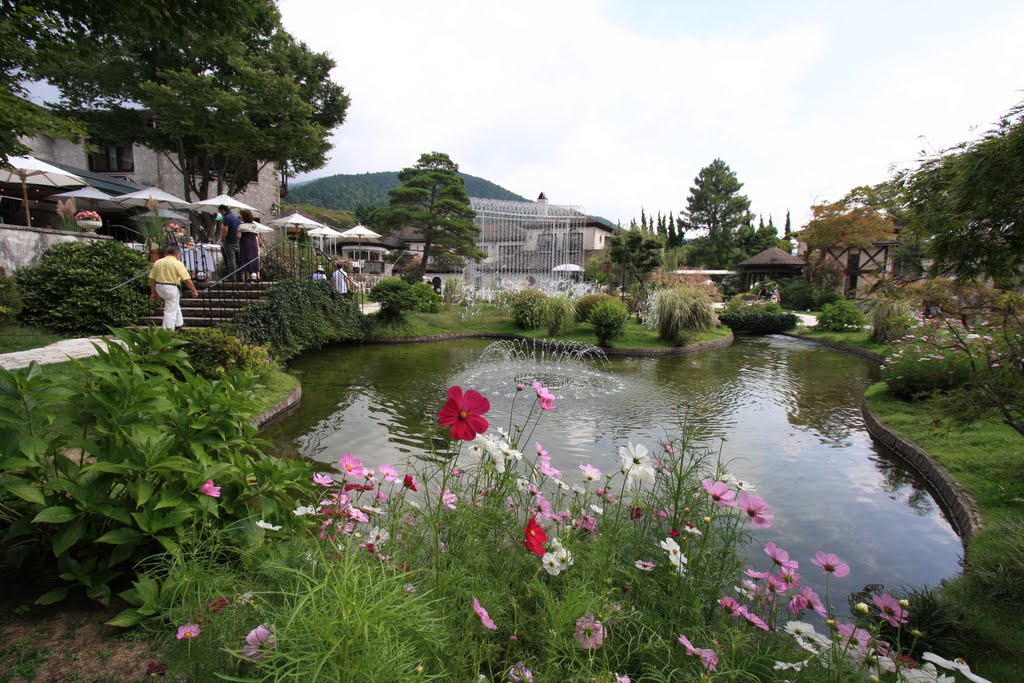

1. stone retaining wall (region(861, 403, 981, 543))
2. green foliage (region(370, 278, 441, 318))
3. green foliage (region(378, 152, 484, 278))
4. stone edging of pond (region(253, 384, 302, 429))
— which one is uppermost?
green foliage (region(378, 152, 484, 278))

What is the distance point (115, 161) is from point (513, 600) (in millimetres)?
25868

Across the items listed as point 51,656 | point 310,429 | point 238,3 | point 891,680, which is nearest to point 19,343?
point 310,429

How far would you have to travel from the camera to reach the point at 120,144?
17672mm

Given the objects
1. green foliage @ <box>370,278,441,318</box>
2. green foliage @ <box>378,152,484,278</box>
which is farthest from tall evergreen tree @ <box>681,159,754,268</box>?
green foliage @ <box>370,278,441,318</box>

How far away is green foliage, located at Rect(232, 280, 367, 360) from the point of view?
8789 millimetres

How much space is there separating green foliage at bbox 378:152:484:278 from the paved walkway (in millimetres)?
19219

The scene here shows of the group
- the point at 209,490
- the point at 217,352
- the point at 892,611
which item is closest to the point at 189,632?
the point at 209,490

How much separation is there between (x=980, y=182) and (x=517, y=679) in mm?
3410

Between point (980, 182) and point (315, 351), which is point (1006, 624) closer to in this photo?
point (980, 182)

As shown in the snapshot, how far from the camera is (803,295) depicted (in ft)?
83.8

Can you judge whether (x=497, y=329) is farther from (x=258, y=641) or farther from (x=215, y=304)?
(x=258, y=641)

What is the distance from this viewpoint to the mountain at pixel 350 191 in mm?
77625

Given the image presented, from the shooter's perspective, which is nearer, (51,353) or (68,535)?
(68,535)

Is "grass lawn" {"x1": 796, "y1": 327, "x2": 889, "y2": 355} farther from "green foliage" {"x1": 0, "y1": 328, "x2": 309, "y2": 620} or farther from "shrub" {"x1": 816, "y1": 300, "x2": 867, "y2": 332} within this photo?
"green foliage" {"x1": 0, "y1": 328, "x2": 309, "y2": 620}
